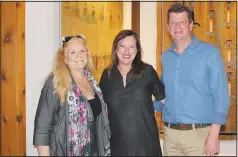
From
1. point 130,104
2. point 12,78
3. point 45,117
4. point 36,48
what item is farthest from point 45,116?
point 12,78

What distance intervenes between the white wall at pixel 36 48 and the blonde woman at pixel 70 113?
992 mm

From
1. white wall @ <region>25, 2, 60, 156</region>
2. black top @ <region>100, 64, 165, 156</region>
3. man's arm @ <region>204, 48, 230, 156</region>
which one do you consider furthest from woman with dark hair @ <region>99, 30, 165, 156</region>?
white wall @ <region>25, 2, 60, 156</region>

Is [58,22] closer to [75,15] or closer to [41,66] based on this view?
[75,15]

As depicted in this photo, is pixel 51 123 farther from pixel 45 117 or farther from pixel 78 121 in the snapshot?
pixel 78 121

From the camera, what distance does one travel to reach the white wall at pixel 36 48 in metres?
2.96

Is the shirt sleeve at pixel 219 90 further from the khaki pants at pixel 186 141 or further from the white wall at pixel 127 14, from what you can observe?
the white wall at pixel 127 14

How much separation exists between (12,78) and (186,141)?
1.81m

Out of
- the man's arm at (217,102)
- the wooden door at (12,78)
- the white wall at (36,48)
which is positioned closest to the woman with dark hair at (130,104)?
the man's arm at (217,102)

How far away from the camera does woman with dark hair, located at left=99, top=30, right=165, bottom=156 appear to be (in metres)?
2.18

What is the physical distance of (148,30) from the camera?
349 centimetres

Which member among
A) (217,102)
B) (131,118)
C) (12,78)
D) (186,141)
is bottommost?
(186,141)

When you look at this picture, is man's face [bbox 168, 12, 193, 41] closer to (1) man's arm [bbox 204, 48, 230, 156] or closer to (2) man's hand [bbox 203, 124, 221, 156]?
(1) man's arm [bbox 204, 48, 230, 156]

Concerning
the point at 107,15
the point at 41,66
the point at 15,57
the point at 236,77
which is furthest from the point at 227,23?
the point at 15,57

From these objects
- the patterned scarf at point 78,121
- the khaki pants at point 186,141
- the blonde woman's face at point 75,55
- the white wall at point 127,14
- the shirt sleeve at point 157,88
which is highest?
the white wall at point 127,14
